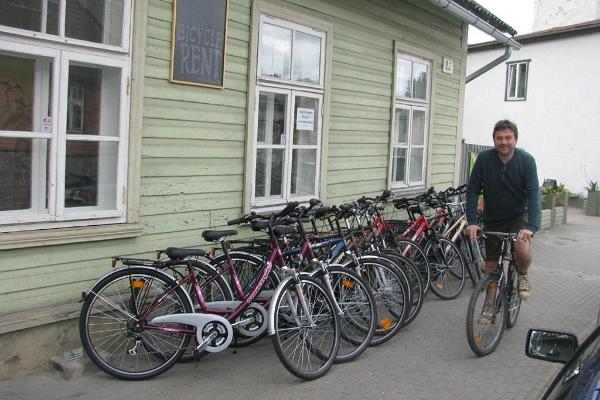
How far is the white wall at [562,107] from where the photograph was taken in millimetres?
19484

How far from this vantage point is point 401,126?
837 cm

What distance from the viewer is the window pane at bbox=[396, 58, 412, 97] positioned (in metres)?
8.03

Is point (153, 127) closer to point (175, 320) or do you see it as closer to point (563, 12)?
point (175, 320)

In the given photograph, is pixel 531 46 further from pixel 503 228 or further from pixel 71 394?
pixel 71 394

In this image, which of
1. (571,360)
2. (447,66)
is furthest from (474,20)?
(571,360)

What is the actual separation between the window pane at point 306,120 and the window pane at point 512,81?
58.6 feet

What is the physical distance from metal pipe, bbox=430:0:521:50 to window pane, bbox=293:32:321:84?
2.19 metres

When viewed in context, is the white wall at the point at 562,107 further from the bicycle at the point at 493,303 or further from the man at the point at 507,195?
the bicycle at the point at 493,303

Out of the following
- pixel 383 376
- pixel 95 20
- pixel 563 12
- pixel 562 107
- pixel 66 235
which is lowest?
pixel 383 376

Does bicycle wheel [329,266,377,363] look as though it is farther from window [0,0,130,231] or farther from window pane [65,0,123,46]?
window pane [65,0,123,46]

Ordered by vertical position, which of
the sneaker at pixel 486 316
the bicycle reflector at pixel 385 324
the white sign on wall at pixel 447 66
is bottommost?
the bicycle reflector at pixel 385 324

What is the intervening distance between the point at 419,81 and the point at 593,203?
1042 cm

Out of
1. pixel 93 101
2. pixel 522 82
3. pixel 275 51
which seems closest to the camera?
pixel 93 101

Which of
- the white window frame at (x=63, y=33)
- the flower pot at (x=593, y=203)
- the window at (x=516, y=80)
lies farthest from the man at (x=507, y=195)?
the window at (x=516, y=80)
